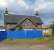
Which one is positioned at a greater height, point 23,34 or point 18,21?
point 18,21

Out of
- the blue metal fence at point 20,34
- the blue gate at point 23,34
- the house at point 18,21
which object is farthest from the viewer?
the house at point 18,21

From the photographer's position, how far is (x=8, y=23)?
5672 cm

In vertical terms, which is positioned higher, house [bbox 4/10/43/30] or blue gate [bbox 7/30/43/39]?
house [bbox 4/10/43/30]

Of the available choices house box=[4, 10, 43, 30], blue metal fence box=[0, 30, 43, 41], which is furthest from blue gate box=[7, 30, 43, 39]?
house box=[4, 10, 43, 30]

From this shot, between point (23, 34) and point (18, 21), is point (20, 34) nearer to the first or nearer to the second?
point (23, 34)

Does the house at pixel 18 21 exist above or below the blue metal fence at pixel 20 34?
above

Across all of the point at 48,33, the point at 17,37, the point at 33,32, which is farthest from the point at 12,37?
the point at 48,33

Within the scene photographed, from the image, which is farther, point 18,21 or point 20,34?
point 18,21

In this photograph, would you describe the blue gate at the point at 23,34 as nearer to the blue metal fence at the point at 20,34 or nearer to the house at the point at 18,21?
the blue metal fence at the point at 20,34

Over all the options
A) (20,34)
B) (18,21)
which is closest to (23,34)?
(20,34)

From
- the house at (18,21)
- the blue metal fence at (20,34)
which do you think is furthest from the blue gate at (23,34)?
the house at (18,21)

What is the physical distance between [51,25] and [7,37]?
76.4 feet

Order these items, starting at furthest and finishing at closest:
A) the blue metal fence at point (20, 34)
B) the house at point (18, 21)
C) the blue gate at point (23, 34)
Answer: the house at point (18, 21), the blue gate at point (23, 34), the blue metal fence at point (20, 34)

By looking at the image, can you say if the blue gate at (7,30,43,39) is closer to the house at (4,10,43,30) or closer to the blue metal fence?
the blue metal fence
